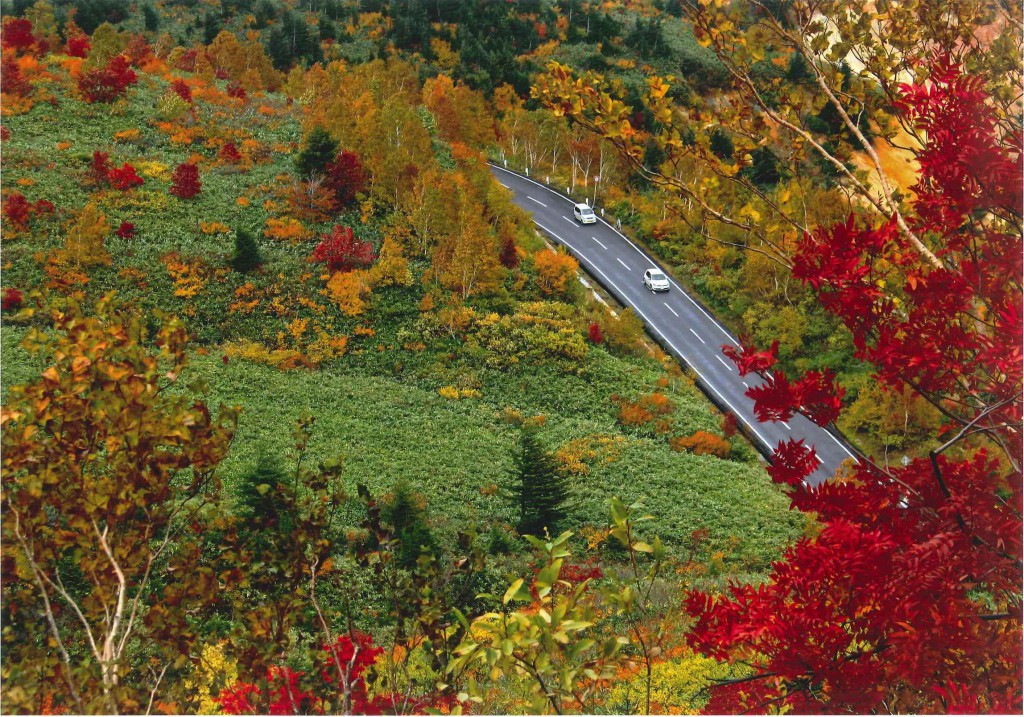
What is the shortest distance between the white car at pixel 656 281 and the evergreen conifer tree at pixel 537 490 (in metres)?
18.3

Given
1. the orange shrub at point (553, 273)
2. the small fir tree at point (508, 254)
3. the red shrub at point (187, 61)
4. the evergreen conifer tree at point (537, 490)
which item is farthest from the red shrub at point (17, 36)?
the evergreen conifer tree at point (537, 490)

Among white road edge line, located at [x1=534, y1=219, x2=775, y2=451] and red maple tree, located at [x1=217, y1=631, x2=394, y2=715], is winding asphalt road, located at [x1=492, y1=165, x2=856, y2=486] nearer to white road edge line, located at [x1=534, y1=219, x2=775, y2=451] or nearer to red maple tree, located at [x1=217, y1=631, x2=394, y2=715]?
white road edge line, located at [x1=534, y1=219, x2=775, y2=451]

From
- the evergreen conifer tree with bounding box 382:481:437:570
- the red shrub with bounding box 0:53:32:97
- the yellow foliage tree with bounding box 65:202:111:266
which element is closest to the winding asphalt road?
the evergreen conifer tree with bounding box 382:481:437:570

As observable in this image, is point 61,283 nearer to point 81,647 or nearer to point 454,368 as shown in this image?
point 454,368

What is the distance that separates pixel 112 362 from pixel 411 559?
9374 mm

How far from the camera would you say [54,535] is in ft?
15.5

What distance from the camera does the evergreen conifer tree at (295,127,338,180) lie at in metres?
30.0

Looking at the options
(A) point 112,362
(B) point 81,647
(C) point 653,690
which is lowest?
(B) point 81,647

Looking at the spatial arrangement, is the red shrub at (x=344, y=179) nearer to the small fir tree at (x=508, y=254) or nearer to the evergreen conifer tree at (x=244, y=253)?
the evergreen conifer tree at (x=244, y=253)

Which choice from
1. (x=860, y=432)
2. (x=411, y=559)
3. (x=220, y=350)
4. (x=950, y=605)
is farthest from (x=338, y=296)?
(x=950, y=605)

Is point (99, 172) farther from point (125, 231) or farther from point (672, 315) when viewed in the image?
point (672, 315)

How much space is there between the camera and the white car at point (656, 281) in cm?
3500

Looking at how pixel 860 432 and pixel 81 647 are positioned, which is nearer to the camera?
pixel 81 647

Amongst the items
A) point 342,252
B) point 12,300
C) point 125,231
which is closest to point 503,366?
point 342,252
